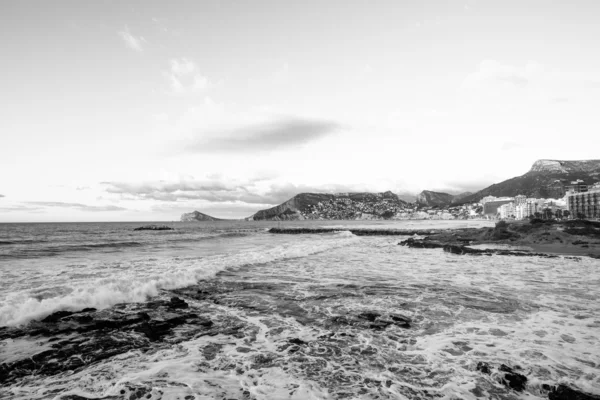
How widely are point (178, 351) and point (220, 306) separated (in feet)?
12.6

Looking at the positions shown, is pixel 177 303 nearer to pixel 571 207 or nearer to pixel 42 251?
pixel 42 251

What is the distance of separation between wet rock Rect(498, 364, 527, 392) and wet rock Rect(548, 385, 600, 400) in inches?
15.3

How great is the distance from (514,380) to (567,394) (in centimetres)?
70

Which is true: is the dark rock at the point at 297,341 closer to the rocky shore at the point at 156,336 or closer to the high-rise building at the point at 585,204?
the rocky shore at the point at 156,336

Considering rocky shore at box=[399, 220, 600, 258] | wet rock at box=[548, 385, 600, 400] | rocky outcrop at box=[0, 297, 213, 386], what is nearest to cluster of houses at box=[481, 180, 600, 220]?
rocky shore at box=[399, 220, 600, 258]

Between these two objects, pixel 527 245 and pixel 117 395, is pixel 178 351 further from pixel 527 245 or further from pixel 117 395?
pixel 527 245

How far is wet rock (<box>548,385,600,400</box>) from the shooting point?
4.85 metres

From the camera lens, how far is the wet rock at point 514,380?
5303mm

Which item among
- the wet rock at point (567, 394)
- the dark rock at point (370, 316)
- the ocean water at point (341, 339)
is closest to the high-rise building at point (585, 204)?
the ocean water at point (341, 339)

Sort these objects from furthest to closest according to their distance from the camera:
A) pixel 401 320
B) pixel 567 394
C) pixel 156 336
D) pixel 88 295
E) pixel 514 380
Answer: pixel 88 295 < pixel 401 320 < pixel 156 336 < pixel 514 380 < pixel 567 394

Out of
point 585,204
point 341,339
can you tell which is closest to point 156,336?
point 341,339

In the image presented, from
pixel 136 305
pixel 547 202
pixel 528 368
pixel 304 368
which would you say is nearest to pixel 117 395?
pixel 304 368

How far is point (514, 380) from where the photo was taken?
5.47 metres

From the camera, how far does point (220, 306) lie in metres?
10.8
